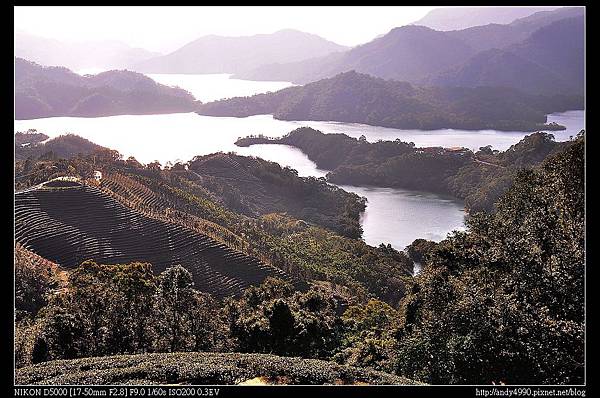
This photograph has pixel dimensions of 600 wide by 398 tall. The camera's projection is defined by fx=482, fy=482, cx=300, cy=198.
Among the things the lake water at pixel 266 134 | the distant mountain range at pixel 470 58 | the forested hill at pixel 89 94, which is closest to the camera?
the lake water at pixel 266 134

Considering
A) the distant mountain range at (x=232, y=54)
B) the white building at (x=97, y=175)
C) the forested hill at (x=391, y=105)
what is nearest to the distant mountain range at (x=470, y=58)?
the distant mountain range at (x=232, y=54)

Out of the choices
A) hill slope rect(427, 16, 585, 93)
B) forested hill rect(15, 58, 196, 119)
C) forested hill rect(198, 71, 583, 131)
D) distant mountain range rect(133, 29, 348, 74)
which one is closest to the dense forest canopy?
forested hill rect(15, 58, 196, 119)

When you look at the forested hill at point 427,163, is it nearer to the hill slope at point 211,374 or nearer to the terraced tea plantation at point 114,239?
the terraced tea plantation at point 114,239

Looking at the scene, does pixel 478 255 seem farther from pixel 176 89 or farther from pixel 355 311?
pixel 176 89

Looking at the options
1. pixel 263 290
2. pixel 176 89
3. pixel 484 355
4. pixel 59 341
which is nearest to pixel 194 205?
pixel 263 290

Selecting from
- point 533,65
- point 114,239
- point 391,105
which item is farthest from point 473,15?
point 533,65
